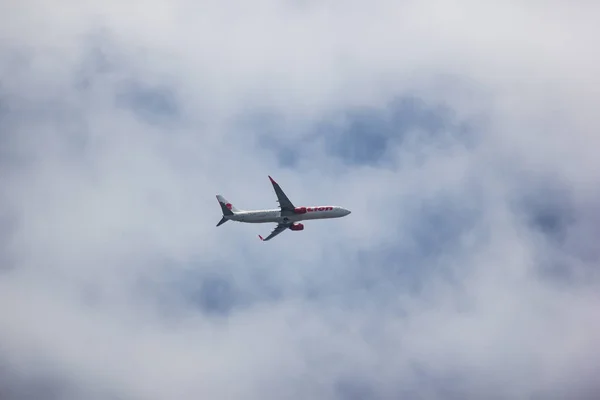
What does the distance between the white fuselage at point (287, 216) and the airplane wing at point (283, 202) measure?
109 centimetres

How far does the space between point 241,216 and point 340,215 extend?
18038mm

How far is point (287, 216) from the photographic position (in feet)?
652

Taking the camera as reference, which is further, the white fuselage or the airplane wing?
the white fuselage

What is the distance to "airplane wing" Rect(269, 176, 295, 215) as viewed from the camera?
19410cm

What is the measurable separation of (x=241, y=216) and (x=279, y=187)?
10.2 meters

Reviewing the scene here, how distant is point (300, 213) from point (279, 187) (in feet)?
24.3

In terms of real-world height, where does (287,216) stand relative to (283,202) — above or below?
below

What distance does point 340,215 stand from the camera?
199875mm

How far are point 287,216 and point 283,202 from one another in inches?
146

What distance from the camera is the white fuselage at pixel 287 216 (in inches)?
7820

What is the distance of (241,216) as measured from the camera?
19925 centimetres

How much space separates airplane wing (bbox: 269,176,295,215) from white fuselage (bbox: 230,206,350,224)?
43.1 inches

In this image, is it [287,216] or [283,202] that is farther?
[287,216]

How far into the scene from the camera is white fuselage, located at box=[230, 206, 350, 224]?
19862cm
